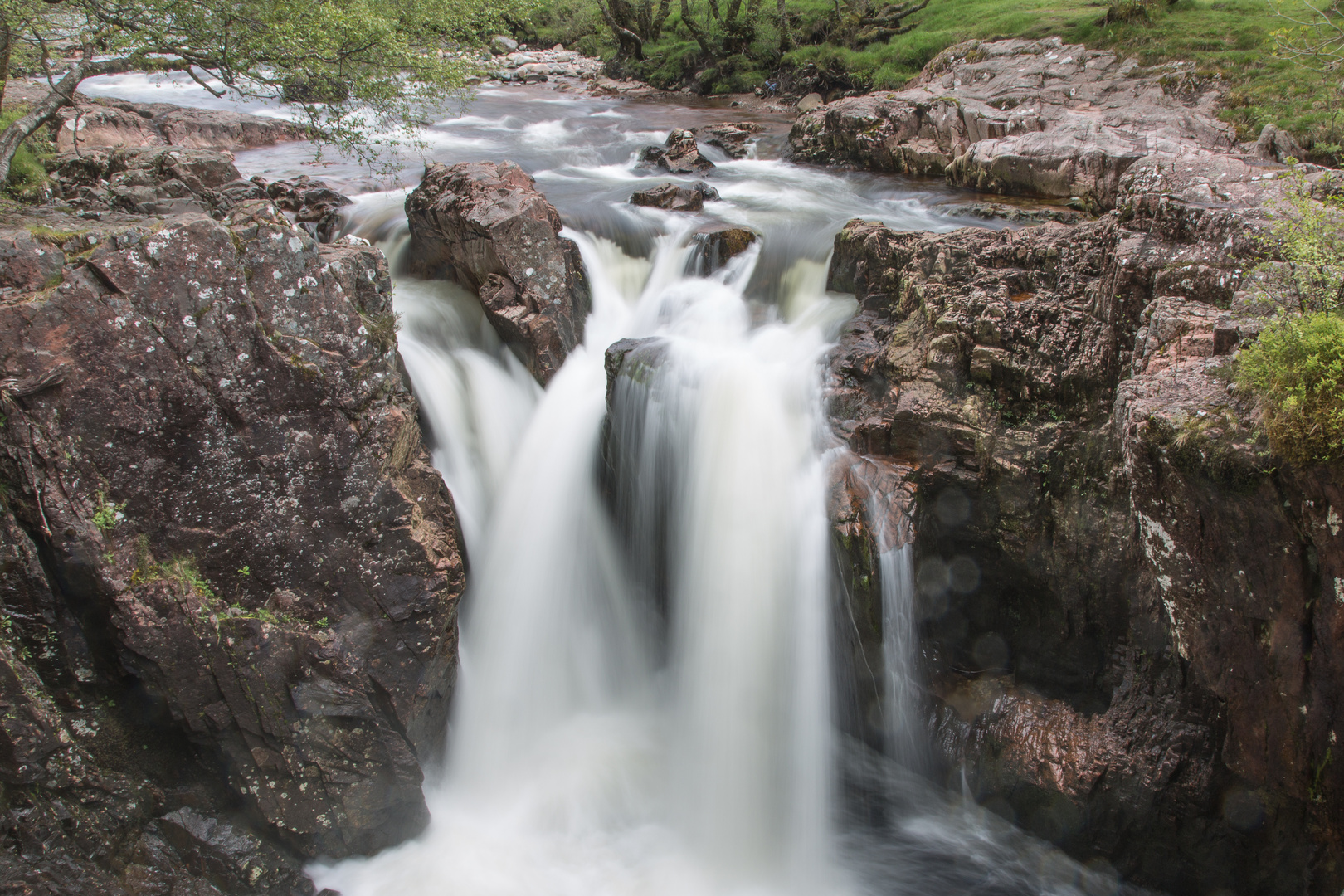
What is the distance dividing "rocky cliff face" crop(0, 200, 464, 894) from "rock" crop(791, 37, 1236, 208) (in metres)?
11.0

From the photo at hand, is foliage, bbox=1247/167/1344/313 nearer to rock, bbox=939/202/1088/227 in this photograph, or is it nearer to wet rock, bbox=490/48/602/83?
rock, bbox=939/202/1088/227

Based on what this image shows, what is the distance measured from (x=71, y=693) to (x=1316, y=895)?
28.3 feet

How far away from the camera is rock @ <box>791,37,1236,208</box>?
40.4ft

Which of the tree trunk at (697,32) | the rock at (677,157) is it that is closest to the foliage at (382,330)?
the rock at (677,157)

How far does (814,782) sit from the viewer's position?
6688mm

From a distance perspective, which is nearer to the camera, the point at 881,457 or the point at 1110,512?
the point at 1110,512

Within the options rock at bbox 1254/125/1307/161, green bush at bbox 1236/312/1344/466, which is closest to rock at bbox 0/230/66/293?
green bush at bbox 1236/312/1344/466

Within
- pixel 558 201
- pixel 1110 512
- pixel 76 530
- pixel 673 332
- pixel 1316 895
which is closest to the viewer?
pixel 1316 895

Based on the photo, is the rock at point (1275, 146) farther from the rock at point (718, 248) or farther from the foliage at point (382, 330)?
the foliage at point (382, 330)

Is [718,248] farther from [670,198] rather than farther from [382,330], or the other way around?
[382,330]

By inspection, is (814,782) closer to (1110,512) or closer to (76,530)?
(1110,512)

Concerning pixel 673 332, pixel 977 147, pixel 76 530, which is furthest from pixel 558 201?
pixel 76 530

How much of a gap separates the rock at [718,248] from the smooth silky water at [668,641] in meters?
0.48

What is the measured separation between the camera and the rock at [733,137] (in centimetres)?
1819
